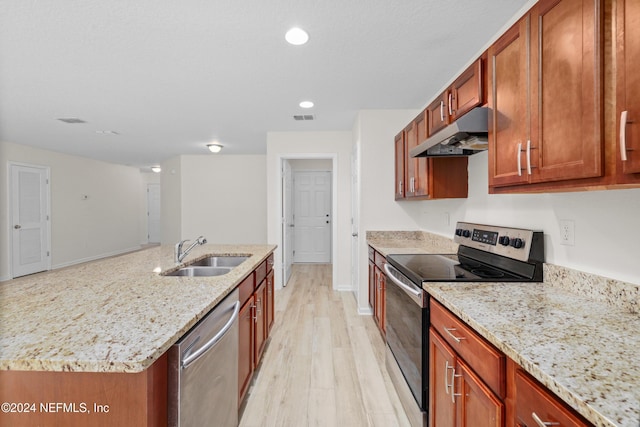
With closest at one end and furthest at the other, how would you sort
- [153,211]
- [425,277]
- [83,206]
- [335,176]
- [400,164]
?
[425,277]
[400,164]
[335,176]
[83,206]
[153,211]

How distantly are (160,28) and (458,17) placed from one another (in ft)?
6.20

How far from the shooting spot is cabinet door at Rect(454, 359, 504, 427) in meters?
0.95

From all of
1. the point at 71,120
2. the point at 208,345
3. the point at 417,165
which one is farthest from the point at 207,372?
the point at 71,120

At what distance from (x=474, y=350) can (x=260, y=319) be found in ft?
5.45

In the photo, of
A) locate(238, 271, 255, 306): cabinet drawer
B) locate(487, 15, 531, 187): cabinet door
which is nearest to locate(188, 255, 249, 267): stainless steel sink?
locate(238, 271, 255, 306): cabinet drawer

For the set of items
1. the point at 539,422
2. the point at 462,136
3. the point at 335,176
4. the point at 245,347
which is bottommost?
the point at 245,347

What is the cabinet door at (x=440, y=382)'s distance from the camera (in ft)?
4.08

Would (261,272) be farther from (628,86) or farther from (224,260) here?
(628,86)

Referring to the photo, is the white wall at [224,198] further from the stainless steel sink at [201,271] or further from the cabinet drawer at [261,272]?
the stainless steel sink at [201,271]

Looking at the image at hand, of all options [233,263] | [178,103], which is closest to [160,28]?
[178,103]

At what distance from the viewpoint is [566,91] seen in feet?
3.55

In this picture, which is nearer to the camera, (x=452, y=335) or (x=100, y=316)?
(x=100, y=316)

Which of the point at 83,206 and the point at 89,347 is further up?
the point at 83,206

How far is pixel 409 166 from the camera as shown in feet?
9.69
